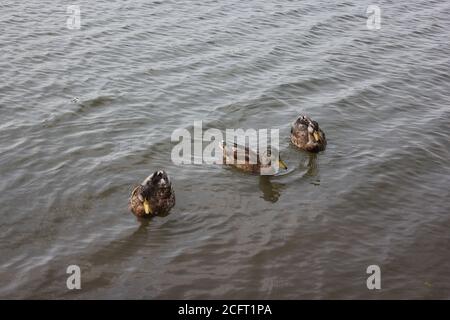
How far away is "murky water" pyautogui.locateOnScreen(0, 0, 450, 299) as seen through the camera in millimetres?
8367

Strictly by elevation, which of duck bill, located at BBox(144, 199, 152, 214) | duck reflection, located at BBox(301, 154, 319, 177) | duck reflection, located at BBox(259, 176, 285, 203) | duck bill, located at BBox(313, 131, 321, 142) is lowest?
duck bill, located at BBox(144, 199, 152, 214)

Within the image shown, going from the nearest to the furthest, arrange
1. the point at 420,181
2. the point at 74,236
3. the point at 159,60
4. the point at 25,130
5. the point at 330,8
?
the point at 74,236
the point at 420,181
the point at 25,130
the point at 159,60
the point at 330,8

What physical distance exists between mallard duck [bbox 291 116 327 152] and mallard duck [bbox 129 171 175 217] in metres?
3.67

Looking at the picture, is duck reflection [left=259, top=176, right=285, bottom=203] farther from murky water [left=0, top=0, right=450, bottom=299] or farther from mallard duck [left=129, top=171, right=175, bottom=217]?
mallard duck [left=129, top=171, right=175, bottom=217]

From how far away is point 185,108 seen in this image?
44.8 feet

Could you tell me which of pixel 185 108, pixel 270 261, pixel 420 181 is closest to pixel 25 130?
pixel 185 108

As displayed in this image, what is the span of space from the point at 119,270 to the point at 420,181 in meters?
6.44

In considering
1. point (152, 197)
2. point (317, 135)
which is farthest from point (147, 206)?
point (317, 135)

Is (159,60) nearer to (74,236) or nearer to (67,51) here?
(67,51)

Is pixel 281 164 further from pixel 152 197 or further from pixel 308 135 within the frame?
pixel 152 197

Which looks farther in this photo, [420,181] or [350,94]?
[350,94]

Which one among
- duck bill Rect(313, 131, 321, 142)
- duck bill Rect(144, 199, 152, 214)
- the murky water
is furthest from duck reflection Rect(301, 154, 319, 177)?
duck bill Rect(144, 199, 152, 214)

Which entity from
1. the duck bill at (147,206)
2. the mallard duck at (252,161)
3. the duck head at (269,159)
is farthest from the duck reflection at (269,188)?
the duck bill at (147,206)
